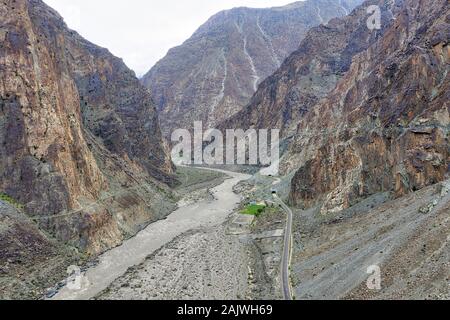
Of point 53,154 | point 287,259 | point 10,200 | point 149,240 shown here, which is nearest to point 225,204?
point 149,240

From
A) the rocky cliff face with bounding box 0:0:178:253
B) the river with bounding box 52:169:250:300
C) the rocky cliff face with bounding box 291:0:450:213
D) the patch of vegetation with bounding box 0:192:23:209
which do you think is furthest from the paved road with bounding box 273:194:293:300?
the patch of vegetation with bounding box 0:192:23:209

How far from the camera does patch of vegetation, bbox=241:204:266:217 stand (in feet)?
181

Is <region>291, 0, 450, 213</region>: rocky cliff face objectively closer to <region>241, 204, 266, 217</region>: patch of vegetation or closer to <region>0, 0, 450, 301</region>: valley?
<region>0, 0, 450, 301</region>: valley

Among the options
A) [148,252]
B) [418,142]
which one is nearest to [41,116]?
[148,252]

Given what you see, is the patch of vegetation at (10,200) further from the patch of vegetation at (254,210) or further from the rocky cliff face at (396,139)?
the rocky cliff face at (396,139)

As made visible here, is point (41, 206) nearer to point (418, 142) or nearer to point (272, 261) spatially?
point (272, 261)

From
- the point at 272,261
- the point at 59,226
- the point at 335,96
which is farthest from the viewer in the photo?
the point at 335,96

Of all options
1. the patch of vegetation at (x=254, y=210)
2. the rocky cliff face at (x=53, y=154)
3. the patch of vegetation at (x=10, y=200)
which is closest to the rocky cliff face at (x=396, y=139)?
the patch of vegetation at (x=254, y=210)

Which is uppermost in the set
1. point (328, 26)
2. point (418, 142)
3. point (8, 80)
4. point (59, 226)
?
point (328, 26)

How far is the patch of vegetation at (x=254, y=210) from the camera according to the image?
55.3 metres

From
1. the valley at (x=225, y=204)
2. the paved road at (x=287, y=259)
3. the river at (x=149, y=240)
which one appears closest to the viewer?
the valley at (x=225, y=204)

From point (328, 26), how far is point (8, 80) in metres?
101

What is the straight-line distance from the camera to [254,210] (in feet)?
186

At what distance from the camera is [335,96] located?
79.6 meters
